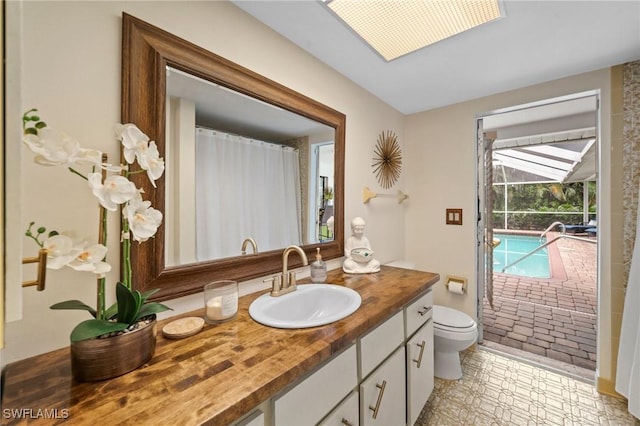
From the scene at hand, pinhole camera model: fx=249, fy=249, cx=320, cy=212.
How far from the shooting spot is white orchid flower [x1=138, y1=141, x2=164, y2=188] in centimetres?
67

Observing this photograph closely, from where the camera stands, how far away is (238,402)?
53 centimetres

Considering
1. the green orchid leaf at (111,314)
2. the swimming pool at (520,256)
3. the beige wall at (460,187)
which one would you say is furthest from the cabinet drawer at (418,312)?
the swimming pool at (520,256)

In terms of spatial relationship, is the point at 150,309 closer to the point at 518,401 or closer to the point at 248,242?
the point at 248,242

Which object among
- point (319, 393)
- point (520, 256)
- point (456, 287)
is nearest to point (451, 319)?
point (456, 287)

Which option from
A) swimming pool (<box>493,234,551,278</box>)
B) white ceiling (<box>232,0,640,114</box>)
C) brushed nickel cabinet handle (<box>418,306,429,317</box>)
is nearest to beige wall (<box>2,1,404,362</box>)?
white ceiling (<box>232,0,640,114</box>)

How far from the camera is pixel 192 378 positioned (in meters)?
0.61

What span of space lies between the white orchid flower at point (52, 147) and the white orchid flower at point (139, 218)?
0.15 meters

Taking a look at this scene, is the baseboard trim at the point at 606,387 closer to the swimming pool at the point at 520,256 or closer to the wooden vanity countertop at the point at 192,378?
the wooden vanity countertop at the point at 192,378

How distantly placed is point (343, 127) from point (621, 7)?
1388 millimetres

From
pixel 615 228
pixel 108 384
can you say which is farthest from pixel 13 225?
pixel 615 228

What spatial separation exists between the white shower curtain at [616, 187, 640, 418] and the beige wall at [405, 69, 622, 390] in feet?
0.38

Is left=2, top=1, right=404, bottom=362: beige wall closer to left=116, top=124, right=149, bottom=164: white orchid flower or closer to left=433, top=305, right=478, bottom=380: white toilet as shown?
left=116, top=124, right=149, bottom=164: white orchid flower

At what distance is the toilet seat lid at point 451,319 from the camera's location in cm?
176

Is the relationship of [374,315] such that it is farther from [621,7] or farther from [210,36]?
[621,7]
